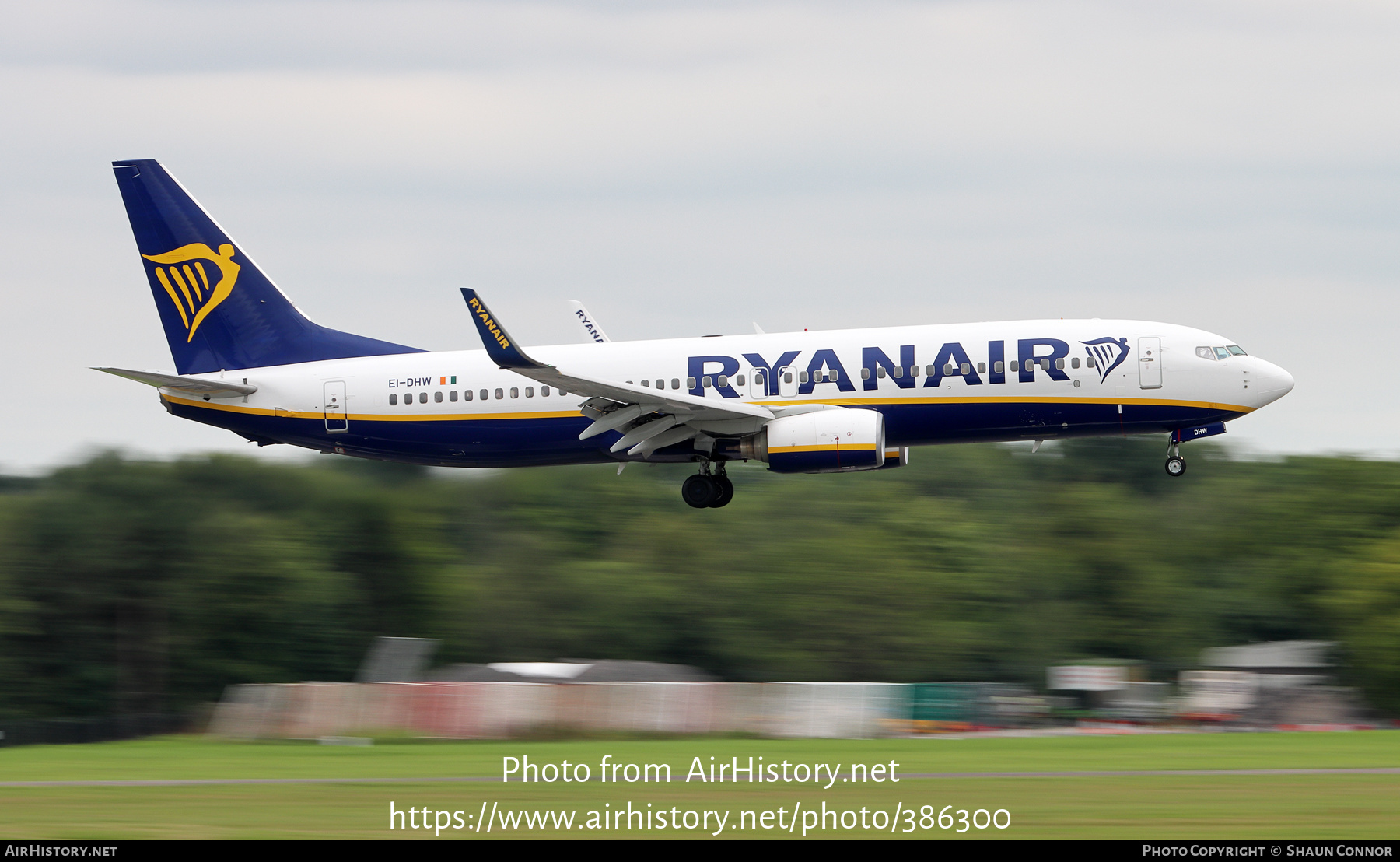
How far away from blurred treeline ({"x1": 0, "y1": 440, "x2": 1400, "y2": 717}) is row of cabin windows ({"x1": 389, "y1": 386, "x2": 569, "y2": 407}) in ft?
63.3

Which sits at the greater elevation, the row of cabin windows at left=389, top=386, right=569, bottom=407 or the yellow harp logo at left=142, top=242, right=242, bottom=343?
the yellow harp logo at left=142, top=242, right=242, bottom=343

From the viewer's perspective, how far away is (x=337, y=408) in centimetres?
3931

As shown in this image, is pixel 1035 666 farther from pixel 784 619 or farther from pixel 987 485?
pixel 987 485

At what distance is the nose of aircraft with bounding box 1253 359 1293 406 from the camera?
117 feet

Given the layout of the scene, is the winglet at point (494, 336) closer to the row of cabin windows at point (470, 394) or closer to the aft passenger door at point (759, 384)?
the row of cabin windows at point (470, 394)

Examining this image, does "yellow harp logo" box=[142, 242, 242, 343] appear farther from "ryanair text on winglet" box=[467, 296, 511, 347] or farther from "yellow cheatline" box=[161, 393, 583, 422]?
"ryanair text on winglet" box=[467, 296, 511, 347]

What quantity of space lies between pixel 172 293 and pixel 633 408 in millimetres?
14140

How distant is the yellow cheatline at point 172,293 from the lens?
41.7 metres

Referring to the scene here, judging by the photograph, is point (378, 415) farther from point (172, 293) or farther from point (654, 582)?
point (654, 582)

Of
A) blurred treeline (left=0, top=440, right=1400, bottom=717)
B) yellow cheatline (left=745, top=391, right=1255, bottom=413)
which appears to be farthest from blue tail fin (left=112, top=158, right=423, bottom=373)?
blurred treeline (left=0, top=440, right=1400, bottom=717)

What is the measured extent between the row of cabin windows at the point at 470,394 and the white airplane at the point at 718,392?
1.7 inches

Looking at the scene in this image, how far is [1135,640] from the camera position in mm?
73438

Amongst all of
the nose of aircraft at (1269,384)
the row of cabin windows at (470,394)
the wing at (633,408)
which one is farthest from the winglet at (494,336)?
the nose of aircraft at (1269,384)
